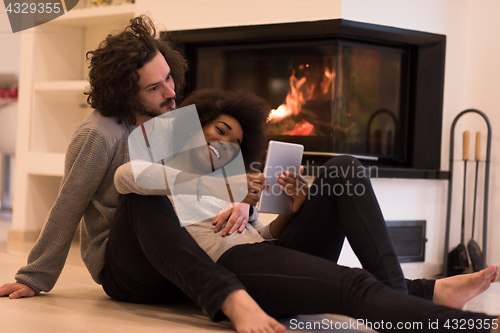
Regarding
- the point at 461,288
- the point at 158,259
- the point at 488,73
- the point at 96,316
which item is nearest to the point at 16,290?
the point at 96,316

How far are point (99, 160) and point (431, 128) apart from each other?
1.72 metres

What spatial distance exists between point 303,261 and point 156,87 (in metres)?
0.63

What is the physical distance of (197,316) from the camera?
1.29 metres

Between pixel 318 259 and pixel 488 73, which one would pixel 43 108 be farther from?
pixel 488 73

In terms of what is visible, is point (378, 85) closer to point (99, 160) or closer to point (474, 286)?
point (474, 286)

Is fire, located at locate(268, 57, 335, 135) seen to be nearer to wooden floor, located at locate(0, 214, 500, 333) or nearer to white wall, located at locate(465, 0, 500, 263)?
Result: white wall, located at locate(465, 0, 500, 263)

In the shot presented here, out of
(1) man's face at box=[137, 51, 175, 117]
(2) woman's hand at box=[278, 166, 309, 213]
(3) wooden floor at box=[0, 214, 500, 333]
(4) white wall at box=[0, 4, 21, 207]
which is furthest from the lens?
(4) white wall at box=[0, 4, 21, 207]

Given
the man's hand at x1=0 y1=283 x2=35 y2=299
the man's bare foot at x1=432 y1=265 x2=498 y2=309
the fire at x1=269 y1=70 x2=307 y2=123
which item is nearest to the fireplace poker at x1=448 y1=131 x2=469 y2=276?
the fire at x1=269 y1=70 x2=307 y2=123

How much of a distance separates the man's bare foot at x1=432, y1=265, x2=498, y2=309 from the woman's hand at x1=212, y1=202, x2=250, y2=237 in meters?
0.49

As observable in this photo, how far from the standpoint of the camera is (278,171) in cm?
125

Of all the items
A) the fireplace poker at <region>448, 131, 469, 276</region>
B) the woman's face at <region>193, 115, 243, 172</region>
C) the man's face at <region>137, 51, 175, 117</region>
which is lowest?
the fireplace poker at <region>448, 131, 469, 276</region>

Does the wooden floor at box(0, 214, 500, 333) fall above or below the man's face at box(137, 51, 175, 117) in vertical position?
below

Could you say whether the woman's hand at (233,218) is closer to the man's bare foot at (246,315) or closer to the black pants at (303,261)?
the black pants at (303,261)

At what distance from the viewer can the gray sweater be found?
49.7 inches
